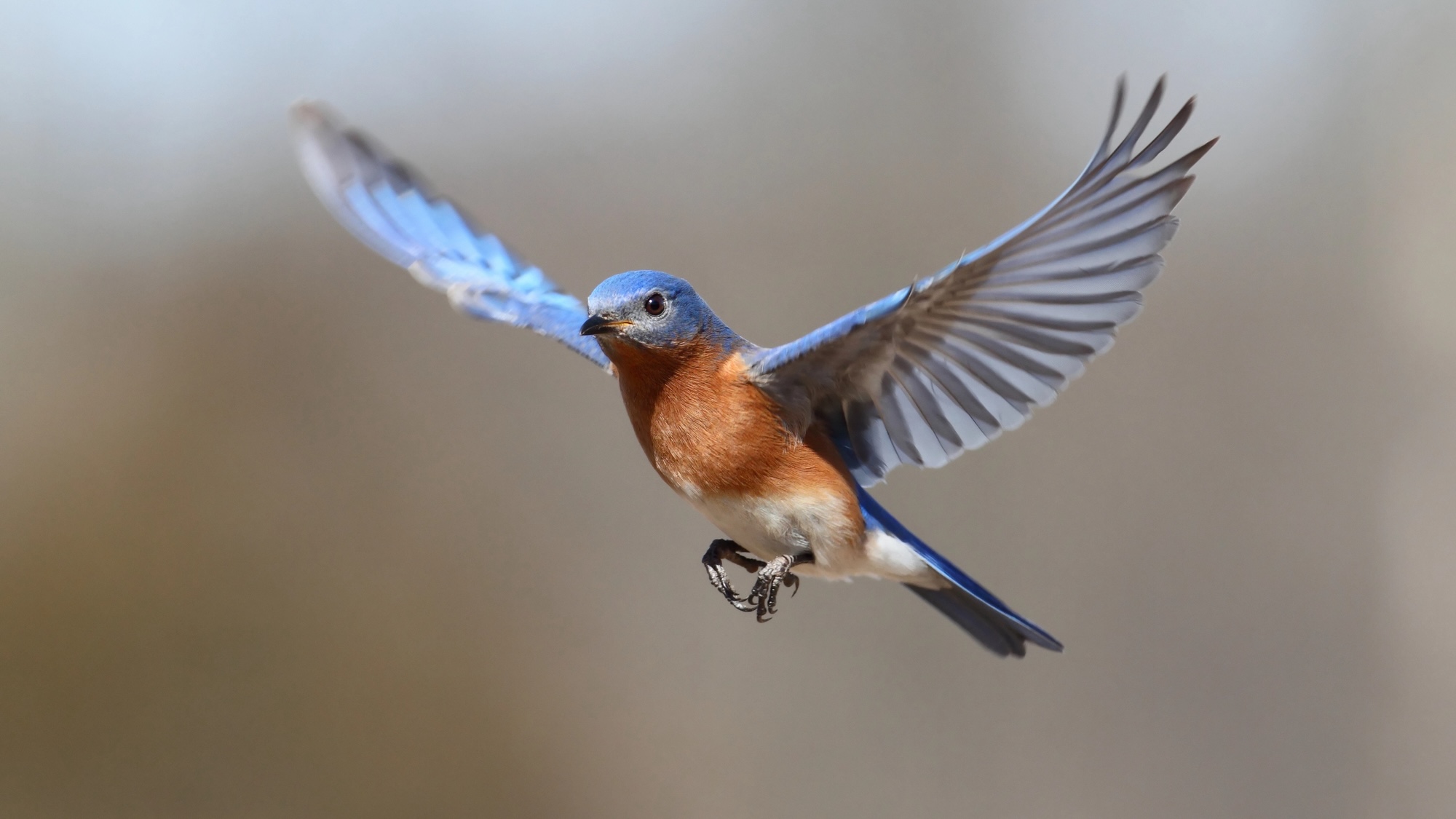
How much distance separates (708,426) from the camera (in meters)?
1.80

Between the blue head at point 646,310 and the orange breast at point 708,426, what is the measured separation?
0.12ft

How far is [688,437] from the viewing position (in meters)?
1.79

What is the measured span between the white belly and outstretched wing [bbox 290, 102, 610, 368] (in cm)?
60

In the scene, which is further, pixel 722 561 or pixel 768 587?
pixel 722 561

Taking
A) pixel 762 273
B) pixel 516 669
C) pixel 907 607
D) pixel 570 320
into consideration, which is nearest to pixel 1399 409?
pixel 907 607

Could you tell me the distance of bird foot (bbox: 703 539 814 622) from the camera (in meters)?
1.77

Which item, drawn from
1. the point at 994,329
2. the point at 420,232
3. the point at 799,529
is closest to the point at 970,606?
the point at 799,529

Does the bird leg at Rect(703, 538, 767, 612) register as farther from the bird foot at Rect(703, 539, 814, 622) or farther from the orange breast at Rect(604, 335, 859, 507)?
the orange breast at Rect(604, 335, 859, 507)

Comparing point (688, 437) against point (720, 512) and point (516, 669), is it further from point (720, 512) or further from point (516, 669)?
point (516, 669)

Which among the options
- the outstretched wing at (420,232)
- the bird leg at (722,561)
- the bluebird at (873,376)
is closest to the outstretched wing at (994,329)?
the bluebird at (873,376)

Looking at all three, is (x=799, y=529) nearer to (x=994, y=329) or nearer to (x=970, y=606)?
(x=994, y=329)

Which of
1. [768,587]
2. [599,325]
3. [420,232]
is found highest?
[420,232]

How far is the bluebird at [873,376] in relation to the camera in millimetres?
1548

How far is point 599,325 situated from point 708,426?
0.27 m
